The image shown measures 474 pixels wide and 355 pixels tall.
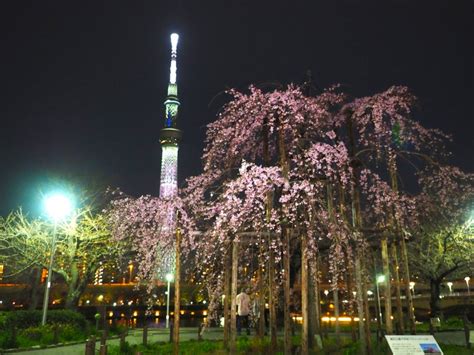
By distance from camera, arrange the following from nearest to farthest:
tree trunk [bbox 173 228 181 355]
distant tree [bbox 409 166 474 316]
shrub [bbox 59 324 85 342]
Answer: tree trunk [bbox 173 228 181 355]
shrub [bbox 59 324 85 342]
distant tree [bbox 409 166 474 316]

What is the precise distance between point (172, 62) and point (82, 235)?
92.7 m

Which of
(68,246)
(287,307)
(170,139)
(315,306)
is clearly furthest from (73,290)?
(170,139)

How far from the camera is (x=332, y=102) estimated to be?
46.2 ft

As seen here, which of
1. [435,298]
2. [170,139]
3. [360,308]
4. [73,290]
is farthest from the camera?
[170,139]

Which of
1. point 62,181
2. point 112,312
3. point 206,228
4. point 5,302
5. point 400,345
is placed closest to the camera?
point 400,345

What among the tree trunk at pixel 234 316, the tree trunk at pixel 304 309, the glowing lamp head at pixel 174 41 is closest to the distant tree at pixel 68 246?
the tree trunk at pixel 234 316

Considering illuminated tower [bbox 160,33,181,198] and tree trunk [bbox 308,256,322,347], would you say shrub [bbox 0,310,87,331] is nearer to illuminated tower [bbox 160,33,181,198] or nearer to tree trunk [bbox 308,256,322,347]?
tree trunk [bbox 308,256,322,347]

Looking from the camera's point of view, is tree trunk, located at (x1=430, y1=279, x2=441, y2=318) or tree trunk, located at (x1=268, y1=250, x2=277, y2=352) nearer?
tree trunk, located at (x1=268, y1=250, x2=277, y2=352)

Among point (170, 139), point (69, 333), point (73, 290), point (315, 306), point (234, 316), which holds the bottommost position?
point (69, 333)

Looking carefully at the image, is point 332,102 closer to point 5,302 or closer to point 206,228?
point 206,228

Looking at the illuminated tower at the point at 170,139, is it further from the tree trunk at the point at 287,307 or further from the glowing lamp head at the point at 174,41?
the tree trunk at the point at 287,307

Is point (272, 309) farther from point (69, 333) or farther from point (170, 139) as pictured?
point (170, 139)

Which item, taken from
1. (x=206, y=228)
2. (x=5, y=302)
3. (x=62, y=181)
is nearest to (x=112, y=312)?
(x=5, y=302)

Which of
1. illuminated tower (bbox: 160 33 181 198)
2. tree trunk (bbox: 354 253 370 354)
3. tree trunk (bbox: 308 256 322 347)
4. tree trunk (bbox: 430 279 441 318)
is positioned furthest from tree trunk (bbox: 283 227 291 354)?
illuminated tower (bbox: 160 33 181 198)
